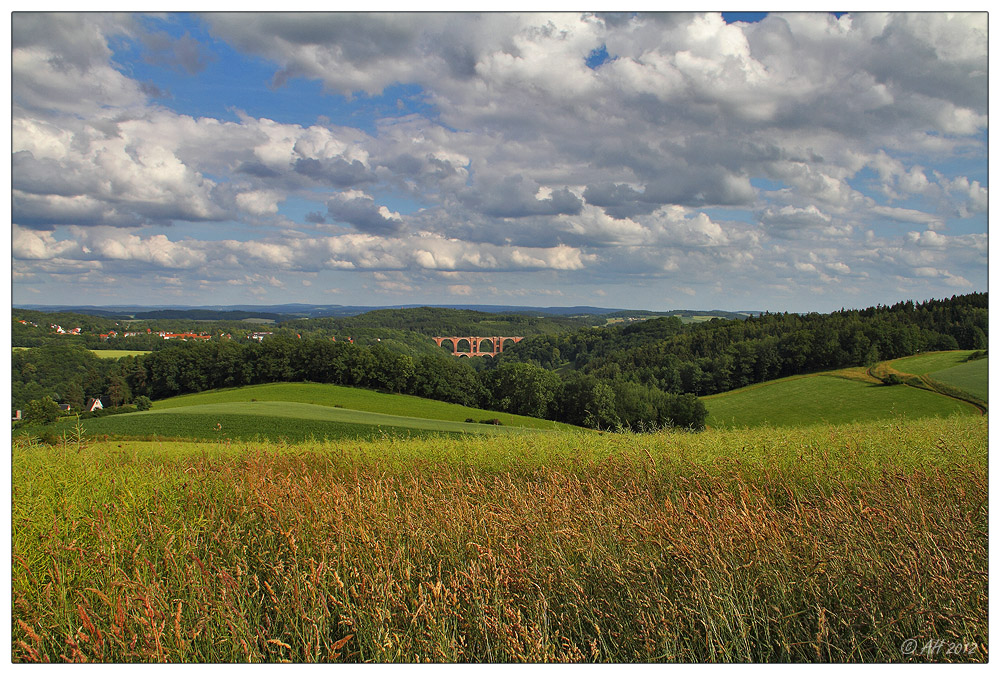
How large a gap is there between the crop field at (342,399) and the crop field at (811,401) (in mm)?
18760

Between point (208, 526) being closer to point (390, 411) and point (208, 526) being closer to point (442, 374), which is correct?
point (390, 411)

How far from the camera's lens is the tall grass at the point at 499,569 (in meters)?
2.86

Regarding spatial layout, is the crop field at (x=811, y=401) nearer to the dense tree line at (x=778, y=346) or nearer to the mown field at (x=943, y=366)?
the mown field at (x=943, y=366)

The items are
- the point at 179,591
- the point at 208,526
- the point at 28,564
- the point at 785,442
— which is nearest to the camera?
the point at 179,591

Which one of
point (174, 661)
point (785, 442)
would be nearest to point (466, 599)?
point (174, 661)

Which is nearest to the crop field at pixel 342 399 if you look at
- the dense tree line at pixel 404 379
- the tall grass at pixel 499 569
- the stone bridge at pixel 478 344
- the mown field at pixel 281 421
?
the mown field at pixel 281 421

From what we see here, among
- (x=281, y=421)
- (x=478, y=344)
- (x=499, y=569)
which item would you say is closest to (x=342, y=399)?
(x=281, y=421)

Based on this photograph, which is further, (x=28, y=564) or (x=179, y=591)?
(x=28, y=564)

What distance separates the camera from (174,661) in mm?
2877

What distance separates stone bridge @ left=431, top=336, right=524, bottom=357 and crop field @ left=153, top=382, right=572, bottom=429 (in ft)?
398

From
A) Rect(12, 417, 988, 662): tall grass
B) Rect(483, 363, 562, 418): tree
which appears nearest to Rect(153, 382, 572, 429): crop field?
Rect(483, 363, 562, 418): tree

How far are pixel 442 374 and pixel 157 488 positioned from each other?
180ft

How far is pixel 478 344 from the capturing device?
190250mm

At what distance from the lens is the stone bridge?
178 meters
